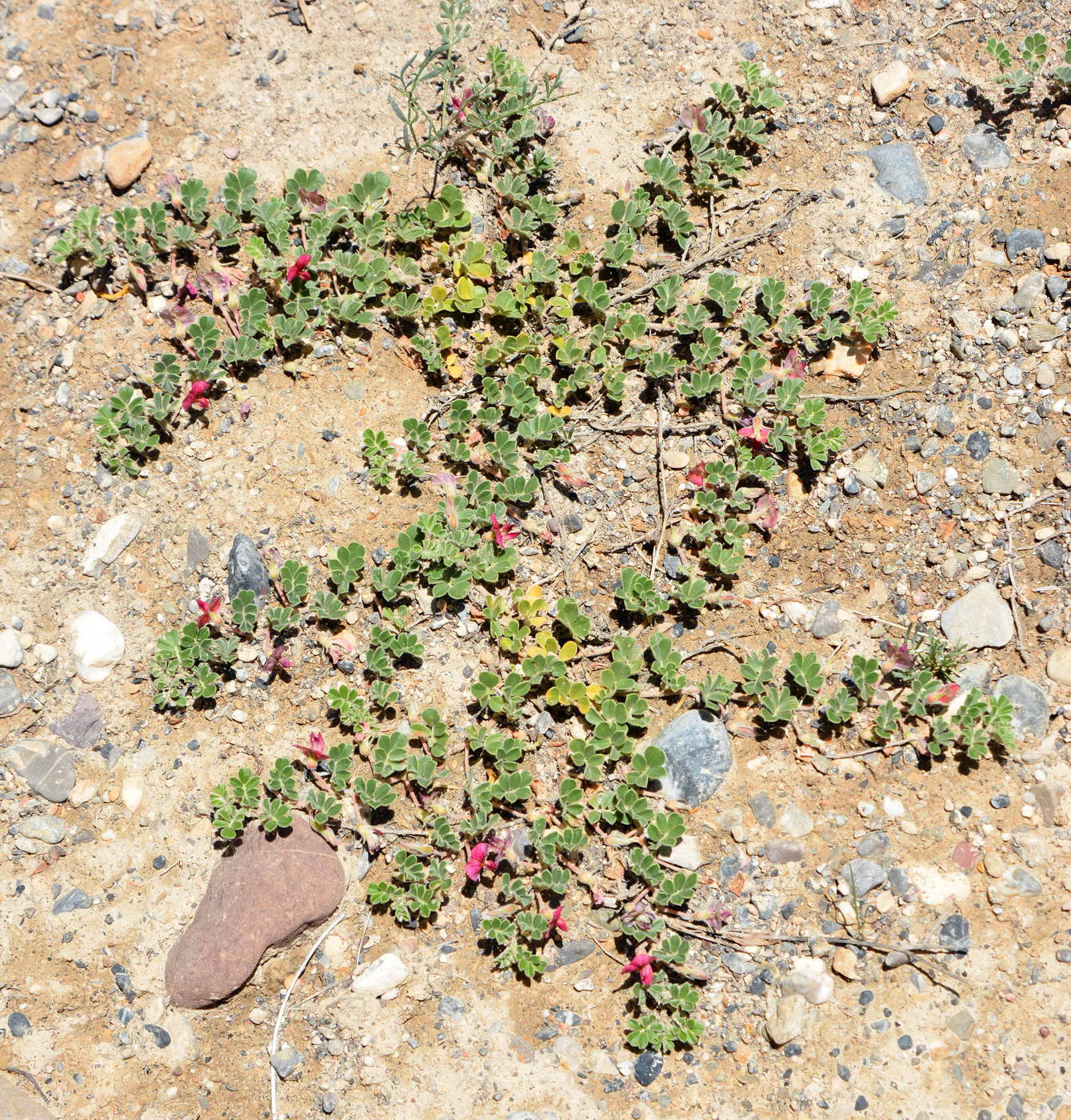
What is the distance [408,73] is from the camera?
521 cm

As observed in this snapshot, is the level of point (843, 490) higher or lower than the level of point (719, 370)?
lower

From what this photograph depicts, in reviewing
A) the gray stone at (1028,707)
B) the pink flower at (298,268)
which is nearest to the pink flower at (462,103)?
the pink flower at (298,268)

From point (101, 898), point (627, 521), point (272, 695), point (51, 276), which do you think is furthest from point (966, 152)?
point (101, 898)

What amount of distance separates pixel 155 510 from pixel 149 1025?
234cm

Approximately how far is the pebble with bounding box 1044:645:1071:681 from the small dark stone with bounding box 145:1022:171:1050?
4.16 m

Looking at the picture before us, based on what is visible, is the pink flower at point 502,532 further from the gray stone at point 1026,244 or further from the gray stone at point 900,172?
the gray stone at point 1026,244

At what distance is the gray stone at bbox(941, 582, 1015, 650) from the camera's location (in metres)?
4.36

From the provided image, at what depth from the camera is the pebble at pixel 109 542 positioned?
4.67 meters

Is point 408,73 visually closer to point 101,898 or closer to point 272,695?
point 272,695

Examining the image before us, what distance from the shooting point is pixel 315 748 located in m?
4.34

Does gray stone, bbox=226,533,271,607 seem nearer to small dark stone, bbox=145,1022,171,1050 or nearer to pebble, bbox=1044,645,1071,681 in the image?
small dark stone, bbox=145,1022,171,1050

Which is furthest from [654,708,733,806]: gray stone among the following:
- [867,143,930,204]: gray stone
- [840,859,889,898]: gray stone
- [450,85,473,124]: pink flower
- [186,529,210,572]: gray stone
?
[450,85,473,124]: pink flower

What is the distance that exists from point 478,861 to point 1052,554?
2.96 meters

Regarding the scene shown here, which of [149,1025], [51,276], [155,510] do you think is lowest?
[149,1025]
